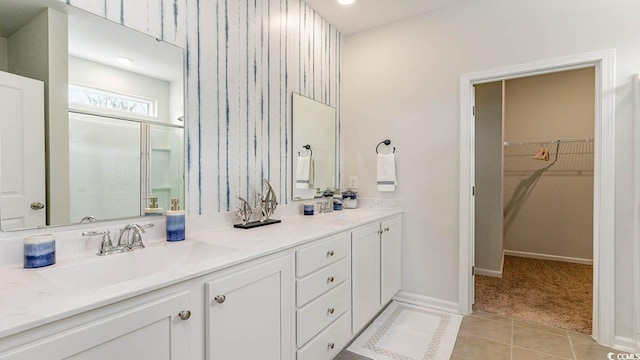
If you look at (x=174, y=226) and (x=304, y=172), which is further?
(x=304, y=172)

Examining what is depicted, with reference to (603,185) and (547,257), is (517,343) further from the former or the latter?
(547,257)

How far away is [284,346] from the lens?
1.46 metres

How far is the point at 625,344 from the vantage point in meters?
2.04

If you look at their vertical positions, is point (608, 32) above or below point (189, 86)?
above

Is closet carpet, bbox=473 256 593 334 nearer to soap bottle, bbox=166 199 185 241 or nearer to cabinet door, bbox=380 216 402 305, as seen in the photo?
cabinet door, bbox=380 216 402 305

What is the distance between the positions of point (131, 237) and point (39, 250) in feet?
1.15

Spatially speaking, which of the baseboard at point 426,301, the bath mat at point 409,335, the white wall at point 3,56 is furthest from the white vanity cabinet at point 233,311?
the white wall at point 3,56

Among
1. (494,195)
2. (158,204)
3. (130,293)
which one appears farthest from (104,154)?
(494,195)

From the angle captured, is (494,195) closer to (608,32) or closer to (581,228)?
(581,228)

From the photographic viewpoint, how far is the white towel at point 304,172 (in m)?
2.58

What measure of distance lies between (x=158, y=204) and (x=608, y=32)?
3035 mm

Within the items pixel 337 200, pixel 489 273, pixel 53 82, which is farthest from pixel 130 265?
pixel 489 273

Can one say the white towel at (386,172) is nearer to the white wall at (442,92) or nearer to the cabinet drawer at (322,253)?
the white wall at (442,92)

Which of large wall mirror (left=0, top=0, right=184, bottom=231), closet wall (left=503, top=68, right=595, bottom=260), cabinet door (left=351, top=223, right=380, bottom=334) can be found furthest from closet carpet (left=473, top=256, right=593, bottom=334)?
large wall mirror (left=0, top=0, right=184, bottom=231)
